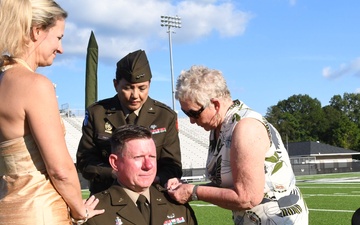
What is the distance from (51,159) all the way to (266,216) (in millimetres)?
1319

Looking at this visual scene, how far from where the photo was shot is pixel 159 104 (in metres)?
4.25

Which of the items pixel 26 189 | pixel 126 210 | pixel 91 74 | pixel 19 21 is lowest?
pixel 126 210

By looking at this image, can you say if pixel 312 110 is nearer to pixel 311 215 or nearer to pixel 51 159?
pixel 311 215

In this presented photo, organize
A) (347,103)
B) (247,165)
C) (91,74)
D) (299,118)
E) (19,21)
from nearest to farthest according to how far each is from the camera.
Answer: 1. (19,21)
2. (247,165)
3. (91,74)
4. (299,118)
5. (347,103)

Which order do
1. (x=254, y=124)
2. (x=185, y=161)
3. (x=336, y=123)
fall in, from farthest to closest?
1. (x=336, y=123)
2. (x=185, y=161)
3. (x=254, y=124)

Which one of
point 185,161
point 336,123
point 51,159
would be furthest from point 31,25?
point 336,123

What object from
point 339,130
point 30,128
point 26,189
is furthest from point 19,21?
point 339,130

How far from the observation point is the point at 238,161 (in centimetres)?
302

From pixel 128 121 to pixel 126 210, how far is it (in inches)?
42.2

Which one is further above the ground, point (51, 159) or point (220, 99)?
point (220, 99)

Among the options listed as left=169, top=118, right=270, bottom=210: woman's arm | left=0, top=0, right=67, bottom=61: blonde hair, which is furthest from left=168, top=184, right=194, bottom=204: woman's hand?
left=0, top=0, right=67, bottom=61: blonde hair

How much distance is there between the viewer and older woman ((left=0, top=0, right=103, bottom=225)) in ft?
8.19

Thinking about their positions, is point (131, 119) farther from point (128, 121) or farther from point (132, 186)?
point (132, 186)

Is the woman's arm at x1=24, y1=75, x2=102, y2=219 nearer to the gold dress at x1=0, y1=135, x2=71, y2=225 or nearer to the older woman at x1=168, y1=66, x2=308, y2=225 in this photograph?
the gold dress at x1=0, y1=135, x2=71, y2=225
